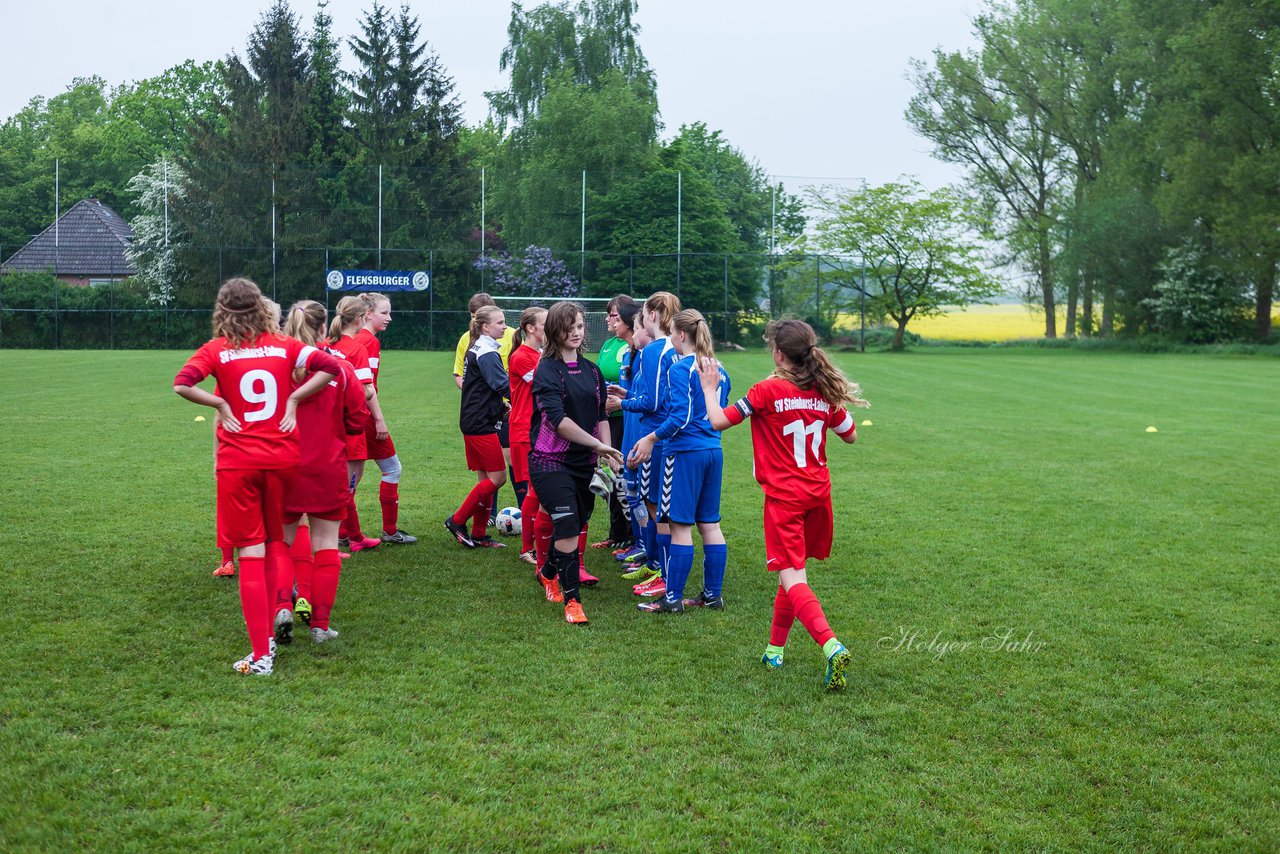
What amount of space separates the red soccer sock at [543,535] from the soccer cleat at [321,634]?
4.58 feet

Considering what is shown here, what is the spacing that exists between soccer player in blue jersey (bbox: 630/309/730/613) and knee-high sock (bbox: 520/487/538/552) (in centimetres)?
107

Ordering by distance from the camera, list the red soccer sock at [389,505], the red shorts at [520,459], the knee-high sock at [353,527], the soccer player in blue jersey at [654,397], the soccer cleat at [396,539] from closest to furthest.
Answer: the soccer player in blue jersey at [654,397] → the red shorts at [520,459] → the knee-high sock at [353,527] → the red soccer sock at [389,505] → the soccer cleat at [396,539]

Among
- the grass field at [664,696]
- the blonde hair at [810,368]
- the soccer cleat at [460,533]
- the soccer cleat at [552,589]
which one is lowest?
the grass field at [664,696]

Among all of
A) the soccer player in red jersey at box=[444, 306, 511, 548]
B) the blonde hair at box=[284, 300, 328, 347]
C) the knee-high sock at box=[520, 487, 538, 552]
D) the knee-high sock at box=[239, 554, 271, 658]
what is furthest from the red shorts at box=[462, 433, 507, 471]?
the knee-high sock at box=[239, 554, 271, 658]

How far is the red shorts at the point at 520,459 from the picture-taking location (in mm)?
6652

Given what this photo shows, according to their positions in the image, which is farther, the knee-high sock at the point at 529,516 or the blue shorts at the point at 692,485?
the knee-high sock at the point at 529,516

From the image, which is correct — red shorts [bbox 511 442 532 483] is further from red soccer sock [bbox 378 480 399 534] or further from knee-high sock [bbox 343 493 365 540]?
knee-high sock [bbox 343 493 365 540]

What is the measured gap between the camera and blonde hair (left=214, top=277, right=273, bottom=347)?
455 cm

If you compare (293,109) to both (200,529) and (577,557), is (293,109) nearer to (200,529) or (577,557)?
(200,529)

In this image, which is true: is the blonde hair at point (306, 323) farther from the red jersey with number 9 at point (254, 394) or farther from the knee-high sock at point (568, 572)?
the knee-high sock at point (568, 572)

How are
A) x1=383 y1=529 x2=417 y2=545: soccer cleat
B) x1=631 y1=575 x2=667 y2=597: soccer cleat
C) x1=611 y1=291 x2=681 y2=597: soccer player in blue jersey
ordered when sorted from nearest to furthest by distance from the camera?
x1=611 y1=291 x2=681 y2=597: soccer player in blue jersey → x1=631 y1=575 x2=667 y2=597: soccer cleat → x1=383 y1=529 x2=417 y2=545: soccer cleat

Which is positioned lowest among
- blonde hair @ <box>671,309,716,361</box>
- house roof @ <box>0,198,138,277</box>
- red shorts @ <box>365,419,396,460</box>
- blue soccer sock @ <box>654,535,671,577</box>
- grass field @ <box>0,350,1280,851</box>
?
grass field @ <box>0,350,1280,851</box>

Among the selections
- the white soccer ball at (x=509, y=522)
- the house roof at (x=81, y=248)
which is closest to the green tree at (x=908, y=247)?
the house roof at (x=81, y=248)

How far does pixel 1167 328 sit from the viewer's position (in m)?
40.7
